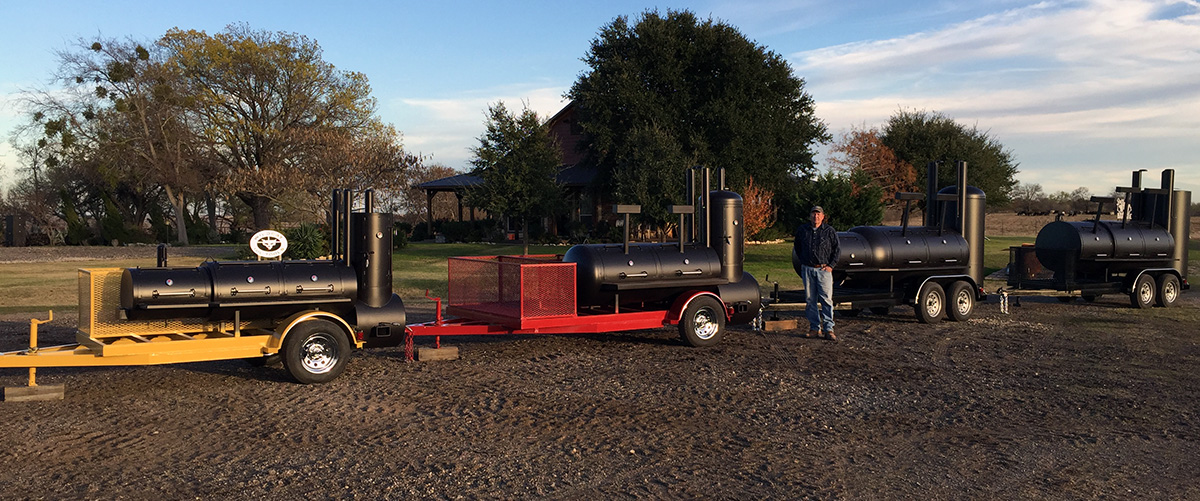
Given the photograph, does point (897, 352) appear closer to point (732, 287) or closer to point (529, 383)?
point (732, 287)

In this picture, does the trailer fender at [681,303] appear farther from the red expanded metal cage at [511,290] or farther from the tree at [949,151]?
the tree at [949,151]

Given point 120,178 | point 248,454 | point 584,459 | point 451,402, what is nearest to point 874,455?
point 584,459

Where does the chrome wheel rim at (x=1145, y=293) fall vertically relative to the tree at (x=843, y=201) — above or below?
below

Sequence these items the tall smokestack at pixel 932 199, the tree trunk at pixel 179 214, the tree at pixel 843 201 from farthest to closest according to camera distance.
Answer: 1. the tree trunk at pixel 179 214
2. the tree at pixel 843 201
3. the tall smokestack at pixel 932 199

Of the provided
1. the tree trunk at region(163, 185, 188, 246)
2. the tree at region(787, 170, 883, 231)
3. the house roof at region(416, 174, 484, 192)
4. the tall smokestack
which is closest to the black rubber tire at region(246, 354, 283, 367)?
the tall smokestack

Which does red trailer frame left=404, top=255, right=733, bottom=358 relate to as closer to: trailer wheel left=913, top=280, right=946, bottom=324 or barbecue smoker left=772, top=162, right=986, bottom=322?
barbecue smoker left=772, top=162, right=986, bottom=322

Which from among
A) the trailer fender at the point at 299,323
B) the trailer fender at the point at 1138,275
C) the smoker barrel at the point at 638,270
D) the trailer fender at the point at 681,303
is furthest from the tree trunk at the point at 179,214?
the trailer fender at the point at 1138,275

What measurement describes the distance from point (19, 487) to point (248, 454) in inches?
56.5

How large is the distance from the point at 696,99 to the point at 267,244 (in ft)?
111

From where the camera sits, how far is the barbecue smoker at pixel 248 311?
8.76 metres

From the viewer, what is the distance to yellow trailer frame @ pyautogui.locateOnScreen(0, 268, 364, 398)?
8.54 m

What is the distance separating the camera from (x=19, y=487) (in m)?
5.80

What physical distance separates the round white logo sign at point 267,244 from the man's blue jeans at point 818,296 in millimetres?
7322

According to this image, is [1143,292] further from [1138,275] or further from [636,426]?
[636,426]
